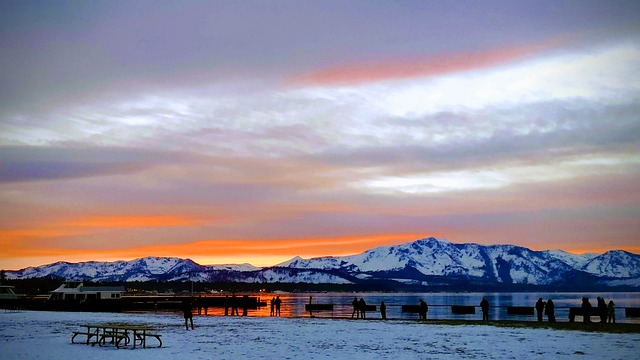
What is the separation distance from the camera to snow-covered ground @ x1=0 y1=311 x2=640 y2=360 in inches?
1109

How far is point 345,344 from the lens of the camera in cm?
3378

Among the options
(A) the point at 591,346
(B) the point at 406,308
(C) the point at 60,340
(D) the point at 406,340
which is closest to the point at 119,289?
(B) the point at 406,308

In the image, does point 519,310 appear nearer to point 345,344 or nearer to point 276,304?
point 276,304

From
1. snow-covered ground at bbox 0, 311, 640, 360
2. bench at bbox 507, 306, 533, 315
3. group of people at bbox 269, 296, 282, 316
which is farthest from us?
group of people at bbox 269, 296, 282, 316

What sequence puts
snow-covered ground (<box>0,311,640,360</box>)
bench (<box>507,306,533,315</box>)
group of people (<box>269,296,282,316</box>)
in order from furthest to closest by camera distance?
group of people (<box>269,296,282,316</box>), bench (<box>507,306,533,315</box>), snow-covered ground (<box>0,311,640,360</box>)

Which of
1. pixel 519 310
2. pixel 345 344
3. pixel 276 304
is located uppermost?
pixel 276 304

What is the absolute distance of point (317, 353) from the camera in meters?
29.2

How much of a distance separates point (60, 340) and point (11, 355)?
807cm

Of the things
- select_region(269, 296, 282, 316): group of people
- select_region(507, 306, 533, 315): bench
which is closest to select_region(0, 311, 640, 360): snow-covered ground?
select_region(507, 306, 533, 315): bench

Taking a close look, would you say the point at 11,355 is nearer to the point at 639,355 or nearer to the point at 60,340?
the point at 60,340

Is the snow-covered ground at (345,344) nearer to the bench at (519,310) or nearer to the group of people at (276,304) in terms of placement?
the bench at (519,310)

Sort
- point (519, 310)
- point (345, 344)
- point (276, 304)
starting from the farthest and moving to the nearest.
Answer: point (276, 304) < point (519, 310) < point (345, 344)

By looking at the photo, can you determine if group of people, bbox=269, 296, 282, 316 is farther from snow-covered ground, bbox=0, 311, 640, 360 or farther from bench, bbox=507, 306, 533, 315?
snow-covered ground, bbox=0, 311, 640, 360

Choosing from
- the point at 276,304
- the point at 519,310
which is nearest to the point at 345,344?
the point at 519,310
